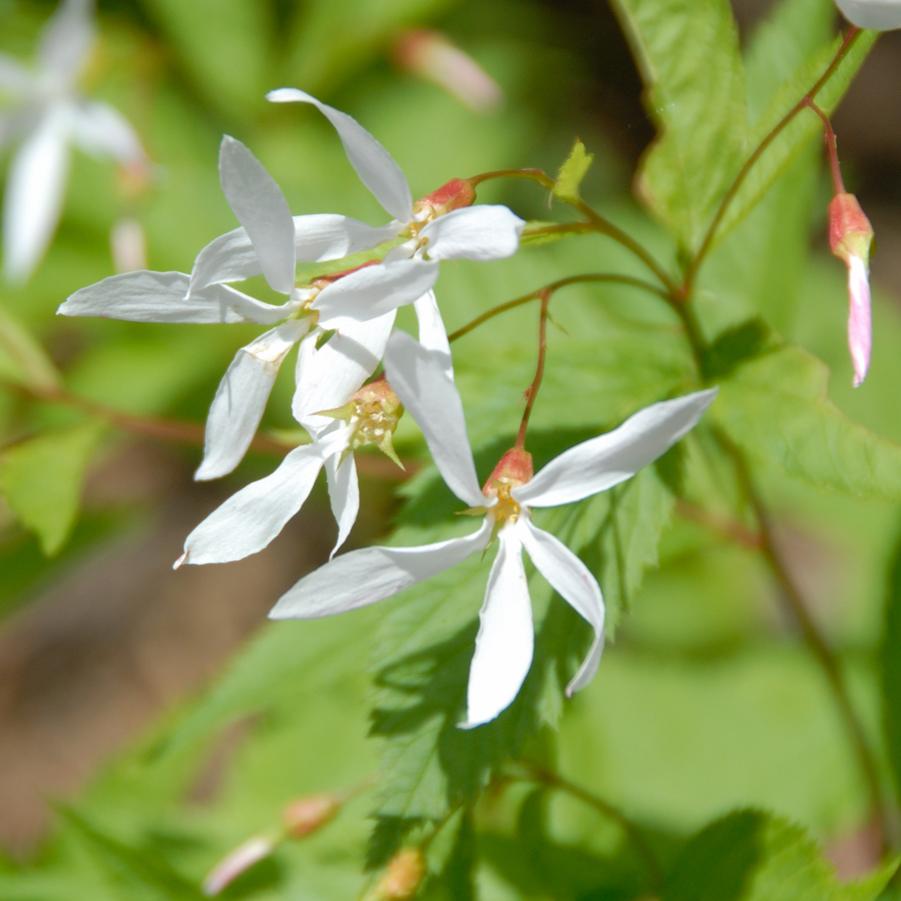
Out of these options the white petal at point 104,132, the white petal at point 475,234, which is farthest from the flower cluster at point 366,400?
the white petal at point 104,132

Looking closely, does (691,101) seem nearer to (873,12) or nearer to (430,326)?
(873,12)

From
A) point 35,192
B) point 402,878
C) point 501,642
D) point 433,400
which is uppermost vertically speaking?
point 433,400

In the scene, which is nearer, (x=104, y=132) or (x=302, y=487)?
(x=302, y=487)

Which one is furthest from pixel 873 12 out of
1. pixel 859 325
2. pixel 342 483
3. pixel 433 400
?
pixel 342 483

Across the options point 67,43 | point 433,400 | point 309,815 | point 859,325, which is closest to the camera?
point 433,400

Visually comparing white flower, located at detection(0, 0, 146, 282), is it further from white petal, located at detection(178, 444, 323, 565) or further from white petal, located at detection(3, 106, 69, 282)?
white petal, located at detection(178, 444, 323, 565)

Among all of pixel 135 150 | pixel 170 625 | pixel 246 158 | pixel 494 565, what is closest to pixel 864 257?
pixel 494 565
